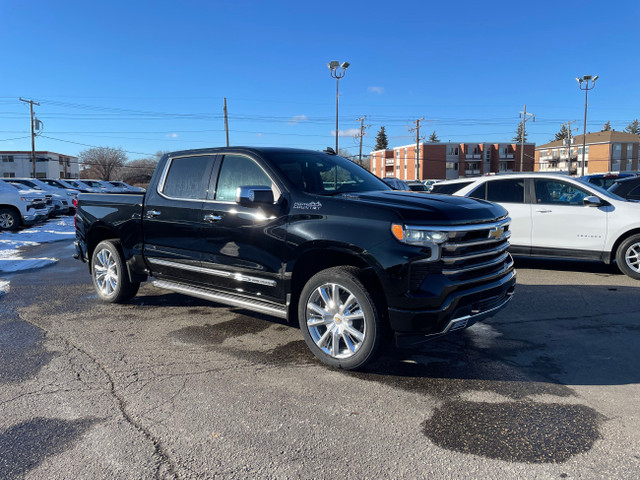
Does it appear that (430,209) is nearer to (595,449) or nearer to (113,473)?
(595,449)

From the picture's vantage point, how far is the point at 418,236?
11.9 ft

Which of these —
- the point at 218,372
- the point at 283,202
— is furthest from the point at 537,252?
the point at 218,372

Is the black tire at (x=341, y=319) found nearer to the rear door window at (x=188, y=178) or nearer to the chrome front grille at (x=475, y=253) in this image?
the chrome front grille at (x=475, y=253)

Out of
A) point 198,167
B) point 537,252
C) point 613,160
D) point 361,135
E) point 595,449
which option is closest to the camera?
point 595,449

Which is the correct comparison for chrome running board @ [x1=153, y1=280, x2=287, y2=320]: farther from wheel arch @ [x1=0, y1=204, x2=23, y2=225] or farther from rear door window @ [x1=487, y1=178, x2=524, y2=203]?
wheel arch @ [x1=0, y1=204, x2=23, y2=225]

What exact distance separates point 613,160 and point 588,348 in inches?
3741

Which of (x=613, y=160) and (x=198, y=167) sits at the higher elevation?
(x=613, y=160)

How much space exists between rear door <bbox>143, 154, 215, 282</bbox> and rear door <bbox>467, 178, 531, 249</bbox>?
17.5 feet

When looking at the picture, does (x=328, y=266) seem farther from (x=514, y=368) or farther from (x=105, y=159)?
(x=105, y=159)

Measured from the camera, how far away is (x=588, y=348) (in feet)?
14.7

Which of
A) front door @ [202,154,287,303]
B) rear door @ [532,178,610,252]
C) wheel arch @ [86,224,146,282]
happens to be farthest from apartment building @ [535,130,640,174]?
front door @ [202,154,287,303]

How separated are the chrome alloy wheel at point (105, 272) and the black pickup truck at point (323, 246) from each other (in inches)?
23.2

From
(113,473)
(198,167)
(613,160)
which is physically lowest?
(113,473)

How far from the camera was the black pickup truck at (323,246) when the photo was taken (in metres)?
3.65
